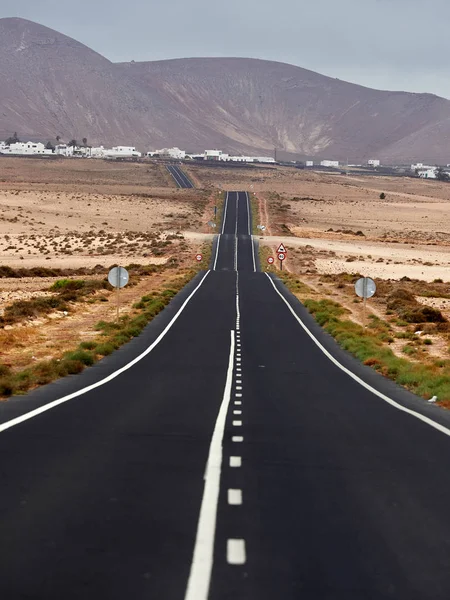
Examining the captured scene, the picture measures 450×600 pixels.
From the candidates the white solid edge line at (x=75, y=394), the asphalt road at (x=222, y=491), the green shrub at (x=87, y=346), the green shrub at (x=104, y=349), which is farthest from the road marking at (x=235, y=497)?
the green shrub at (x=87, y=346)

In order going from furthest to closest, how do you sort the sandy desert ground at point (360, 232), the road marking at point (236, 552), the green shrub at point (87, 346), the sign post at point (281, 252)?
the sandy desert ground at point (360, 232) < the sign post at point (281, 252) < the green shrub at point (87, 346) < the road marking at point (236, 552)

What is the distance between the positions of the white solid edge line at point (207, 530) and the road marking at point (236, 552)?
154mm

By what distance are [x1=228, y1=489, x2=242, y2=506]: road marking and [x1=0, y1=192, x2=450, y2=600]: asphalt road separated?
0.21 ft

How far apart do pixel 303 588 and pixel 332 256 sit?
3371 inches

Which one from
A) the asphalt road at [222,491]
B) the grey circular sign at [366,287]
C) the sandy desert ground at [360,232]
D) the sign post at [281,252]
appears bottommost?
the sandy desert ground at [360,232]

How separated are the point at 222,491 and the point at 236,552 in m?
2.18

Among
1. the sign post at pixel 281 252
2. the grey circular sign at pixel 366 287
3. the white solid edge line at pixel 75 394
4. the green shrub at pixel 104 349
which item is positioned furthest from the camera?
the sign post at pixel 281 252

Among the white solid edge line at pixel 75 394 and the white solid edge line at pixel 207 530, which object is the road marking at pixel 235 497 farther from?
the white solid edge line at pixel 75 394

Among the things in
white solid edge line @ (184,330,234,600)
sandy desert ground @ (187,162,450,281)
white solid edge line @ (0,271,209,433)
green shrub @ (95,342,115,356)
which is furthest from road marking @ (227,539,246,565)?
sandy desert ground @ (187,162,450,281)

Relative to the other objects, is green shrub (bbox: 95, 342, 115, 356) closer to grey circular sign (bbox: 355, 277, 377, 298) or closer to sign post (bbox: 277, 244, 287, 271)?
grey circular sign (bbox: 355, 277, 377, 298)

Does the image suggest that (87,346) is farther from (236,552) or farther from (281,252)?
(281,252)

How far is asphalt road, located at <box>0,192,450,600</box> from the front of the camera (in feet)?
22.6

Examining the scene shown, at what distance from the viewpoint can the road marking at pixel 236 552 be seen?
23.9 ft

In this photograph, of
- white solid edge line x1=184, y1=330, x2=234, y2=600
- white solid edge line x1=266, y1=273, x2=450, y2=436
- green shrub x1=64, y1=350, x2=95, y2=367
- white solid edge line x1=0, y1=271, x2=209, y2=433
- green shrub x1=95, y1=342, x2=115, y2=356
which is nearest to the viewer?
white solid edge line x1=184, y1=330, x2=234, y2=600
